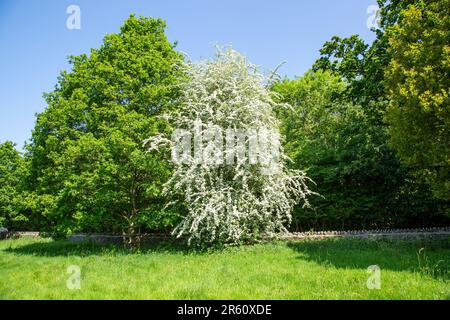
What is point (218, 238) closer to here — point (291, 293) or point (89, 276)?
point (89, 276)

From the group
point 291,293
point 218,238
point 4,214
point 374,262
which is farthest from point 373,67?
point 4,214

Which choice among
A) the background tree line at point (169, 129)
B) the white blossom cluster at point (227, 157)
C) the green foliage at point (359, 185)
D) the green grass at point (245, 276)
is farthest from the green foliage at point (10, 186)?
the green foliage at point (359, 185)

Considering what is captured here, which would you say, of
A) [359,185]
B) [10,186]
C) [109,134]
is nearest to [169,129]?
[109,134]

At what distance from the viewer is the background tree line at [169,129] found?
38.7 feet

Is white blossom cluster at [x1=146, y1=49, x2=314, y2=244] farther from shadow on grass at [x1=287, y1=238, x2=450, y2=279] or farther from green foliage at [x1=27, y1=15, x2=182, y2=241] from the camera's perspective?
shadow on grass at [x1=287, y1=238, x2=450, y2=279]

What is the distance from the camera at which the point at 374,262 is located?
35.0 feet

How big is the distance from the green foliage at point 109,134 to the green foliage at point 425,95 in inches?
364

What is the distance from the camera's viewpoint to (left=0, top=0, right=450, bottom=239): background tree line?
11.8m

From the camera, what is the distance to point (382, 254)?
12117 millimetres

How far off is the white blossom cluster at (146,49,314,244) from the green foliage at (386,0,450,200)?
16.9 ft

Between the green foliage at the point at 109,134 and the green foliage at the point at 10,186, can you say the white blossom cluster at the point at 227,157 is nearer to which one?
the green foliage at the point at 109,134

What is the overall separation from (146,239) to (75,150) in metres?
6.97

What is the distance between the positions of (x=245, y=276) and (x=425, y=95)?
8.06 meters
